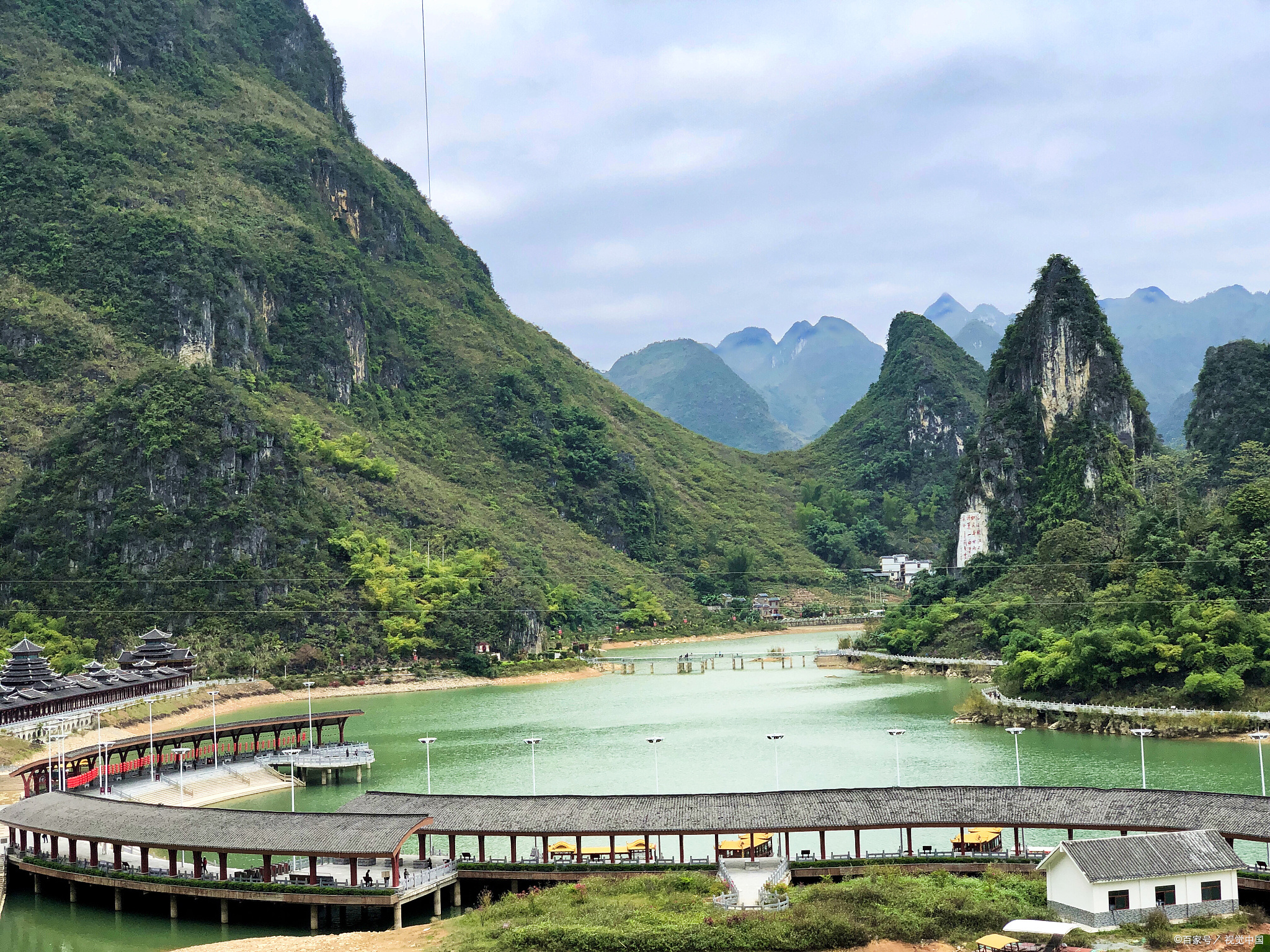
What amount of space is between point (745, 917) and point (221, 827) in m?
15.4

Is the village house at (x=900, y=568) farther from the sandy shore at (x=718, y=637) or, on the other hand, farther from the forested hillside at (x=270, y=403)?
the sandy shore at (x=718, y=637)

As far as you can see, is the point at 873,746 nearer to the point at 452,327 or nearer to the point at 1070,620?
the point at 1070,620

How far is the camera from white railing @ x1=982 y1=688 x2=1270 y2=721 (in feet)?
198

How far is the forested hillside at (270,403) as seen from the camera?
105m

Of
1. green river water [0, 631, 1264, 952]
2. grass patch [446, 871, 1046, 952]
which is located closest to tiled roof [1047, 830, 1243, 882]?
grass patch [446, 871, 1046, 952]

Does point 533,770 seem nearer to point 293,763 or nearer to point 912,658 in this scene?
point 293,763

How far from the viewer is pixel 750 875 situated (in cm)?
3559

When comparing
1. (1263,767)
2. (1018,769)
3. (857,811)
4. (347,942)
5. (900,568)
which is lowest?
(347,942)

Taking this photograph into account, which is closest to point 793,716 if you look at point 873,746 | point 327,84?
point 873,746

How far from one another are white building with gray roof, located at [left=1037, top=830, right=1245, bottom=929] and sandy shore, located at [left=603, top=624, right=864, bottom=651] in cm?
9303

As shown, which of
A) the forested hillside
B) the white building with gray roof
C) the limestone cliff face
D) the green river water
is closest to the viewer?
the white building with gray roof

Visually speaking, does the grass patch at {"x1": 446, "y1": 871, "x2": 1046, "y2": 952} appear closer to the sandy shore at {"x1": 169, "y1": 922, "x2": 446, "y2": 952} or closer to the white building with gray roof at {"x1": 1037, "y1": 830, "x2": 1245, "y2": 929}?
the sandy shore at {"x1": 169, "y1": 922, "x2": 446, "y2": 952}

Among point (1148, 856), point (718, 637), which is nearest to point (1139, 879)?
point (1148, 856)

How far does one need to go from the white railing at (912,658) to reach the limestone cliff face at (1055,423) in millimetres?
20008
